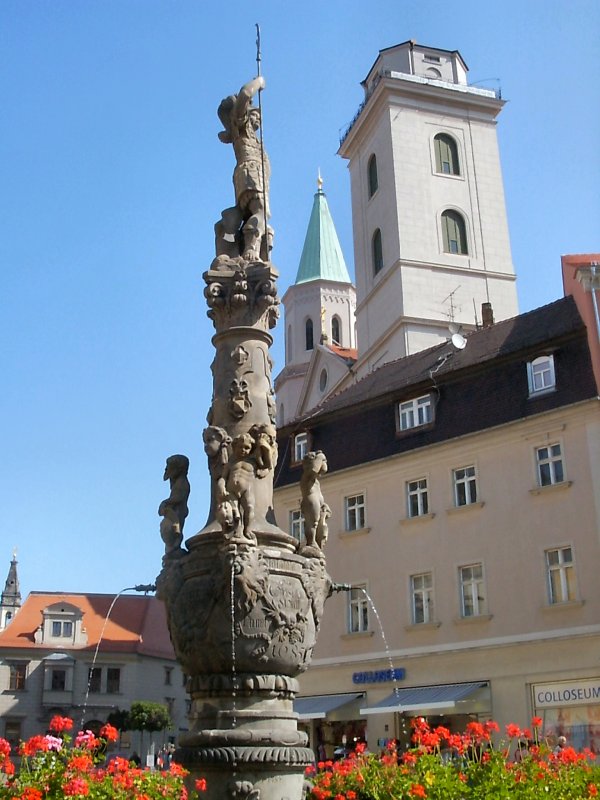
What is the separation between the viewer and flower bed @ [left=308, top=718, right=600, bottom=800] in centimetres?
912

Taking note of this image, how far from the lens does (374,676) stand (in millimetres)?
25172

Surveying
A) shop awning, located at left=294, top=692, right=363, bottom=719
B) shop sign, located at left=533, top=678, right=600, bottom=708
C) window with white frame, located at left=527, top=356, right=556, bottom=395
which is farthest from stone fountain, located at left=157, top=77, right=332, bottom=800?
shop awning, located at left=294, top=692, right=363, bottom=719

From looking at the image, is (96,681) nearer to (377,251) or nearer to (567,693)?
(377,251)

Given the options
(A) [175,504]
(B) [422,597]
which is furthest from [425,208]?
(A) [175,504]

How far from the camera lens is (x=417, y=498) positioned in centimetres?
2625

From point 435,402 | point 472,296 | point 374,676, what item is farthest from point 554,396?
point 472,296

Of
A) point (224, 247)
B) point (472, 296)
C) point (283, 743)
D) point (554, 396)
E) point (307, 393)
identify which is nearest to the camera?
point (283, 743)

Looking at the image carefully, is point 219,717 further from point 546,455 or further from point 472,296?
point 472,296

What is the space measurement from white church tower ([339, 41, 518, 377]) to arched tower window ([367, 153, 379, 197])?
0.05 m

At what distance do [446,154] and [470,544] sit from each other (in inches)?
1089

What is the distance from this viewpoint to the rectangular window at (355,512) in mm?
27406

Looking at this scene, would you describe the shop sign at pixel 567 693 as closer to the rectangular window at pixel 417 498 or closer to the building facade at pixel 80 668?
the rectangular window at pixel 417 498

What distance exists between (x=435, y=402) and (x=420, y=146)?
23.3 meters

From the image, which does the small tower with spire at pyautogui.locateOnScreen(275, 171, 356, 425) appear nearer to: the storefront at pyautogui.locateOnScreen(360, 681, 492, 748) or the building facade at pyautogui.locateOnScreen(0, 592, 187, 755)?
the building facade at pyautogui.locateOnScreen(0, 592, 187, 755)
